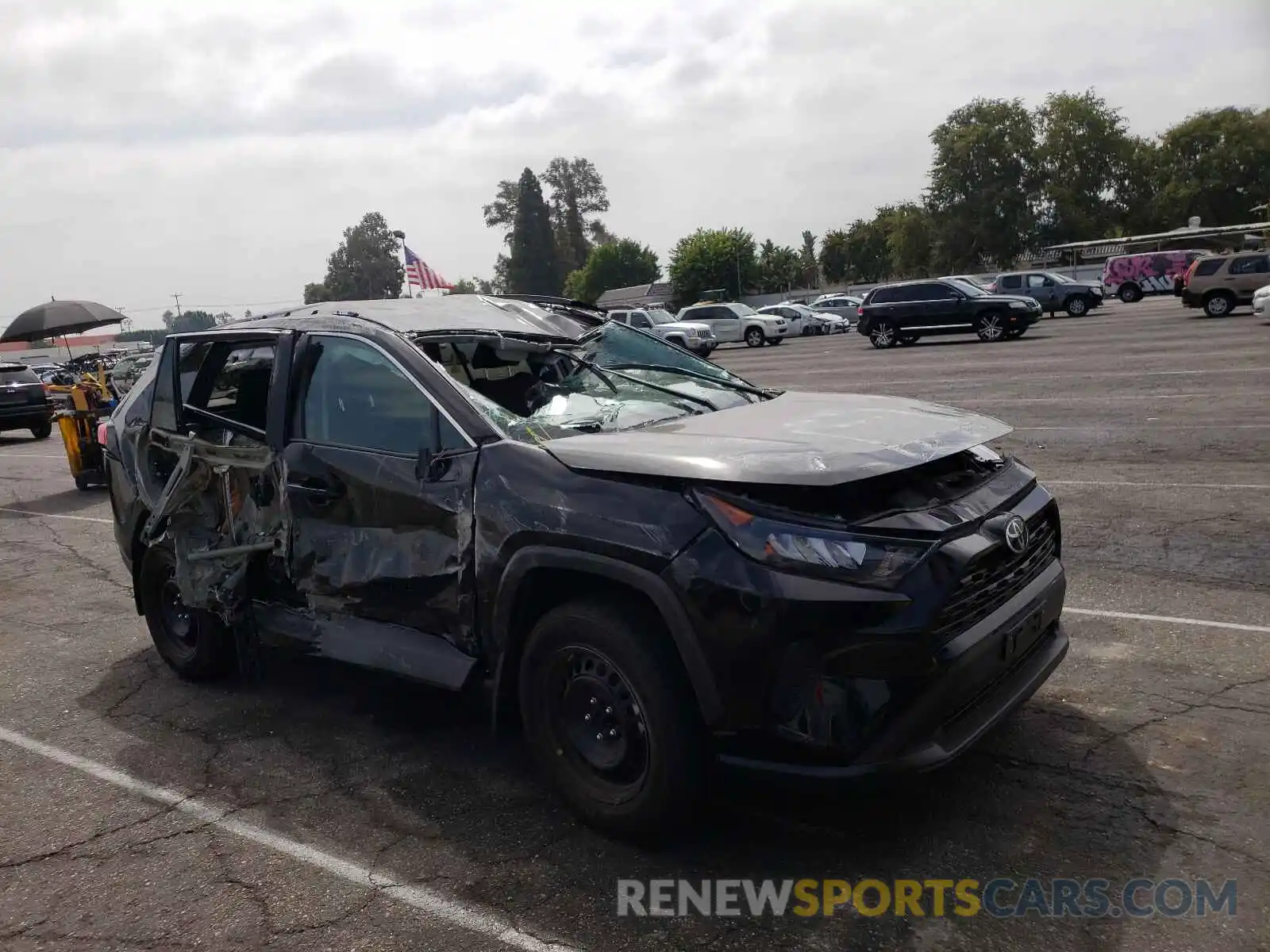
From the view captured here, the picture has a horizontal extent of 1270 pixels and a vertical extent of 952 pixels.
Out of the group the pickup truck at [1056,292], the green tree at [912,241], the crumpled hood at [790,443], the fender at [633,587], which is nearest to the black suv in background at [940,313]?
the pickup truck at [1056,292]

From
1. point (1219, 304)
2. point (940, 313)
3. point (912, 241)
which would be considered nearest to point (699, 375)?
point (940, 313)

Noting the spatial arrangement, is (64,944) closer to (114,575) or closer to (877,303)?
(114,575)

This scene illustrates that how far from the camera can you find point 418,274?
21438mm

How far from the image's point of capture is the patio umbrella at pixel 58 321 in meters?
16.3

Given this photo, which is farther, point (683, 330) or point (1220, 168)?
point (1220, 168)

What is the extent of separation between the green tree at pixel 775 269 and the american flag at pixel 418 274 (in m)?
66.4

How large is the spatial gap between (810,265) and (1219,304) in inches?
3320

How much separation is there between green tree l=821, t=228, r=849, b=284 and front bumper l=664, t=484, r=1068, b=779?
345 feet

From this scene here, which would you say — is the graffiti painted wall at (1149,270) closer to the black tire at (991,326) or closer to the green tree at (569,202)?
the black tire at (991,326)

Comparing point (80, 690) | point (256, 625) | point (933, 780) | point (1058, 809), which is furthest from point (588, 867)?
point (80, 690)

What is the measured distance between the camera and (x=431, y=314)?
471 centimetres

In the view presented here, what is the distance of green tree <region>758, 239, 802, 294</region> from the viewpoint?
8738 centimetres

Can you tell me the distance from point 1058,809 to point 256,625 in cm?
349

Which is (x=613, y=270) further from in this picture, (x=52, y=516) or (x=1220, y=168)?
(x=52, y=516)
